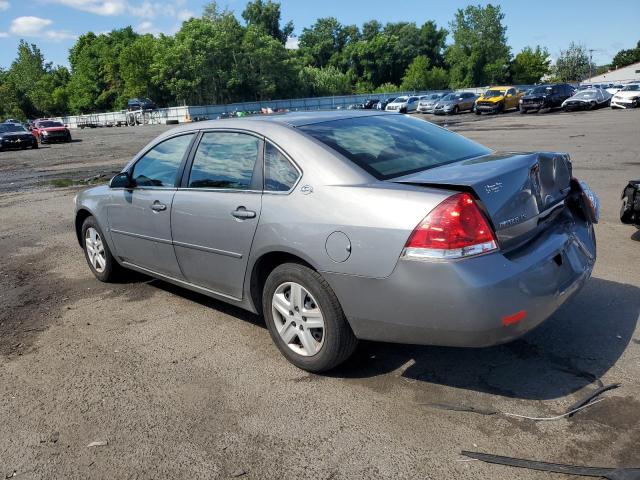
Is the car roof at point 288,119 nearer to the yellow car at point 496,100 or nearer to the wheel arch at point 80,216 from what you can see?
the wheel arch at point 80,216

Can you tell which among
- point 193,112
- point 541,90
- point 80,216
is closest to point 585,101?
point 541,90

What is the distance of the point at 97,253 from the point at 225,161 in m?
2.38

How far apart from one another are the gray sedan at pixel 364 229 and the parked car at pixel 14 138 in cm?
3119

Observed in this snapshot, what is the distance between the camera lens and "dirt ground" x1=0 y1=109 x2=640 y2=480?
265cm

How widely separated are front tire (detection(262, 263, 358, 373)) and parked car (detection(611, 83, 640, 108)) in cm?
3709

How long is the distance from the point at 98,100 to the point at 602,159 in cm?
9605

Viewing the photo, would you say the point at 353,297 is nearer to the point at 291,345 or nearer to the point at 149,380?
the point at 291,345

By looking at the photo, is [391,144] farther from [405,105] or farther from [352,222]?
[405,105]

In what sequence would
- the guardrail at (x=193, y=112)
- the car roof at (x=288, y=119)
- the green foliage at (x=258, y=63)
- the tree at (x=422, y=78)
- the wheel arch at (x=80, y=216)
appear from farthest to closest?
1. the tree at (x=422, y=78)
2. the green foliage at (x=258, y=63)
3. the guardrail at (x=193, y=112)
4. the wheel arch at (x=80, y=216)
5. the car roof at (x=288, y=119)

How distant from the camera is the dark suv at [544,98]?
36750 mm

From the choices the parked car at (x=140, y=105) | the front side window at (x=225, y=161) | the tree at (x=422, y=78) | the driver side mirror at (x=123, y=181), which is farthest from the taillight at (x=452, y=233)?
the tree at (x=422, y=78)

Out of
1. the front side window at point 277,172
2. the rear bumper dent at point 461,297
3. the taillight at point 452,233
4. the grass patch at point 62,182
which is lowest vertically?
the grass patch at point 62,182

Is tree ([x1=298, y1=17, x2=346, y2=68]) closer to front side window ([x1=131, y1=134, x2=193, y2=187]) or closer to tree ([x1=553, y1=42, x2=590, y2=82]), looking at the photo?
tree ([x1=553, y1=42, x2=590, y2=82])

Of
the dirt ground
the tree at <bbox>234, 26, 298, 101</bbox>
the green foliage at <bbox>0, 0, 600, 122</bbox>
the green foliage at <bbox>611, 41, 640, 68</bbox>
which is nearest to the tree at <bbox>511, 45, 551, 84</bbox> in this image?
the green foliage at <bbox>0, 0, 600, 122</bbox>
